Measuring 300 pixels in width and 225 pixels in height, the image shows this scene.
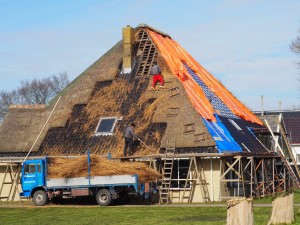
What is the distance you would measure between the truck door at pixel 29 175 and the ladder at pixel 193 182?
7508 mm

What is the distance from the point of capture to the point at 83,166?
30828mm

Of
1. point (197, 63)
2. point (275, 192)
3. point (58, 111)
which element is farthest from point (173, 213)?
point (197, 63)

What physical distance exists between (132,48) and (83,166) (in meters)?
10.9

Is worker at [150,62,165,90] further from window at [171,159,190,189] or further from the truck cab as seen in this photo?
the truck cab

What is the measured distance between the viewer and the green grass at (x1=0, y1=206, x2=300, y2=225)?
21.8 metres

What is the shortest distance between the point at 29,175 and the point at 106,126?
5374 mm

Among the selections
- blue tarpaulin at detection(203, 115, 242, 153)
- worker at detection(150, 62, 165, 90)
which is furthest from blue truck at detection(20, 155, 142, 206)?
worker at detection(150, 62, 165, 90)

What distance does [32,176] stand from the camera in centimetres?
3253

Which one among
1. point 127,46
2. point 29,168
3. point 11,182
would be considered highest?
point 127,46

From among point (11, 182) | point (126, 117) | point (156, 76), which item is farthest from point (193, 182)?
point (11, 182)

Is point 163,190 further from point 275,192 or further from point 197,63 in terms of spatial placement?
point 197,63

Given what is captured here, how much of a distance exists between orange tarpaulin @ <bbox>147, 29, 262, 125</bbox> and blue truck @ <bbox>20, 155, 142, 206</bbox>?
6102 mm

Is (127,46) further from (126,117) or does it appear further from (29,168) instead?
(29,168)

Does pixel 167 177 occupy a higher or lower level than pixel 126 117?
lower
